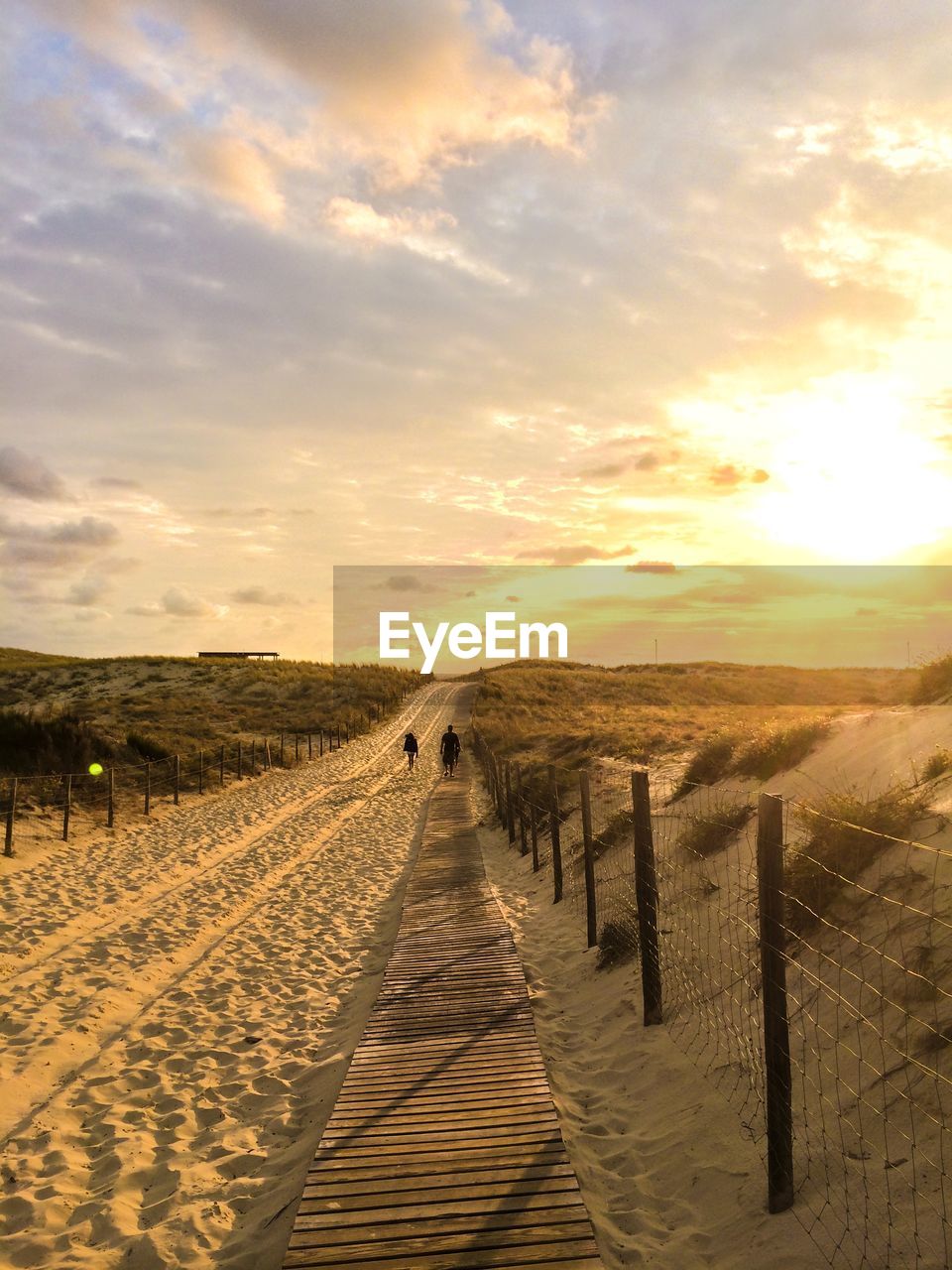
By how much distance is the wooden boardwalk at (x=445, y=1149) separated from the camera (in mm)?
3844

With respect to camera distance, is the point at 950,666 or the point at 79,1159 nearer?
the point at 79,1159

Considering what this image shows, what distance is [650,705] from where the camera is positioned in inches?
2290

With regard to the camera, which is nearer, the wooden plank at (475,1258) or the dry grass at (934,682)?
the wooden plank at (475,1258)

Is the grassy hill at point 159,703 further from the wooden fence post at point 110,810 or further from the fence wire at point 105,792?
the wooden fence post at point 110,810

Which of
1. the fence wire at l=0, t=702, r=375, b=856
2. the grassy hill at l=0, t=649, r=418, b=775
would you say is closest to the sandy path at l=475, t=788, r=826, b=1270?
the fence wire at l=0, t=702, r=375, b=856

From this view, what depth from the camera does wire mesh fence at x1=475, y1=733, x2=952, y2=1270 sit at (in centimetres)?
389

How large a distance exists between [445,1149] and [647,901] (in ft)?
9.59

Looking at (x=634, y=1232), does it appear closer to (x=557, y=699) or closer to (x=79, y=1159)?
(x=79, y=1159)

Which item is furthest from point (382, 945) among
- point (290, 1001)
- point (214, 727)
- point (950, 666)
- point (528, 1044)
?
point (214, 727)

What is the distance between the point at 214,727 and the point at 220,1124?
3550cm

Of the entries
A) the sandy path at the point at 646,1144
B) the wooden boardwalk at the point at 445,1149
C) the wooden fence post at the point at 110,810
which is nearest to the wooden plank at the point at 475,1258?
the wooden boardwalk at the point at 445,1149

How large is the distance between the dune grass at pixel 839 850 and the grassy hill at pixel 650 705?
8458mm

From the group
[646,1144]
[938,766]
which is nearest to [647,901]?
[646,1144]

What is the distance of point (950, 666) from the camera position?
50.4 feet
